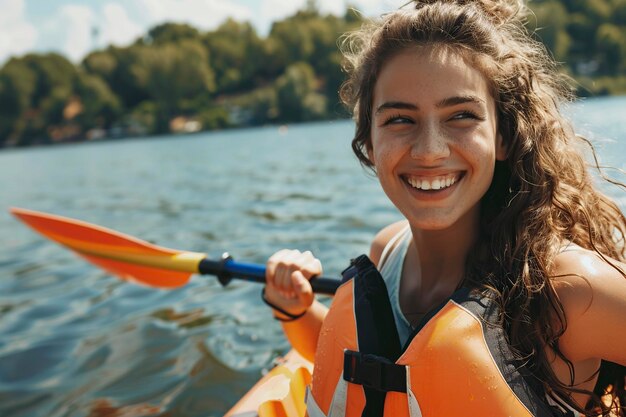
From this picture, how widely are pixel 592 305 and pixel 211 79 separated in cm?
5954

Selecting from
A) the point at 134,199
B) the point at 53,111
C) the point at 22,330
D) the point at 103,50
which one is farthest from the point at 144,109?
the point at 22,330

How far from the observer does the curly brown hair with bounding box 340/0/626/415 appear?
1.55 metres

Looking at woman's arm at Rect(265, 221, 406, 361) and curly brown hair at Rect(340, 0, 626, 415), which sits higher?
curly brown hair at Rect(340, 0, 626, 415)

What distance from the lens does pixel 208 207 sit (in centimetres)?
878

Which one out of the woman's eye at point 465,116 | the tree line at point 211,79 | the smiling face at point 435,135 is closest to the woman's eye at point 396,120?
the smiling face at point 435,135

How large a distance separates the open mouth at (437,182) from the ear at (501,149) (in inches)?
6.8

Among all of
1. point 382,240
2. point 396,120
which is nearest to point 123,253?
point 382,240

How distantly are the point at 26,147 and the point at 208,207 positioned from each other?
46.6 m

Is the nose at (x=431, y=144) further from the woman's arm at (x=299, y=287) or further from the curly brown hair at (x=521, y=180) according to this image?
the woman's arm at (x=299, y=287)

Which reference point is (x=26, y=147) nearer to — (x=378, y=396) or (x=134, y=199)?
(x=134, y=199)

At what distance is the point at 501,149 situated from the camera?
1750 millimetres

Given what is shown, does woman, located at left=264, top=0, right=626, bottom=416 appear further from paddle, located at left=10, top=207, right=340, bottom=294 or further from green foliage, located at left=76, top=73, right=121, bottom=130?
green foliage, located at left=76, top=73, right=121, bottom=130

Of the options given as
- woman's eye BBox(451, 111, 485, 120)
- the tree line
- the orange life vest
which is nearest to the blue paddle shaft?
the orange life vest

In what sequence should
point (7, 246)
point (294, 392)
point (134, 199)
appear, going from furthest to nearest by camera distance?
point (134, 199) → point (7, 246) → point (294, 392)
